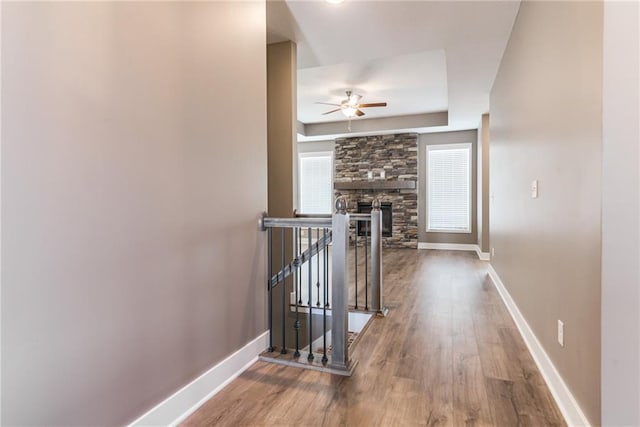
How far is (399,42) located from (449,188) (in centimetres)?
499

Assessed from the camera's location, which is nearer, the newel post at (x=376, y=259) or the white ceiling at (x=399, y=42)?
the white ceiling at (x=399, y=42)

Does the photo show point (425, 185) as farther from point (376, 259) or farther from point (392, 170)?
point (376, 259)

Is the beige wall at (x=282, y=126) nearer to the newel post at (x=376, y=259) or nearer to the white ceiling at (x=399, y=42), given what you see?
the white ceiling at (x=399, y=42)

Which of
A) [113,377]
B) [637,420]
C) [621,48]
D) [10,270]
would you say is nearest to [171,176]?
[10,270]

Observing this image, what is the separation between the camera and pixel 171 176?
1.65 meters

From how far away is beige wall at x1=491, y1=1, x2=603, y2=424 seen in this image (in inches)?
56.4

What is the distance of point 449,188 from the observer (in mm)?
7824

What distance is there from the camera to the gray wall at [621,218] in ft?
4.22

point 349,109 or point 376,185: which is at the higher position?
point 349,109

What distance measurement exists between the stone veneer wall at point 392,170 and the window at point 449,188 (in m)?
0.36

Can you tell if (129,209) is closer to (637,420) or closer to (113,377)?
(113,377)

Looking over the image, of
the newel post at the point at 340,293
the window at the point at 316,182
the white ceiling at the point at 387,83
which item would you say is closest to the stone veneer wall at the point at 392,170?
the window at the point at 316,182

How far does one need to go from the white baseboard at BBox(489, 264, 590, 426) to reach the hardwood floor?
0.04 metres

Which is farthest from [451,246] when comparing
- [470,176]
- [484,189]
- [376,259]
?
[376,259]
